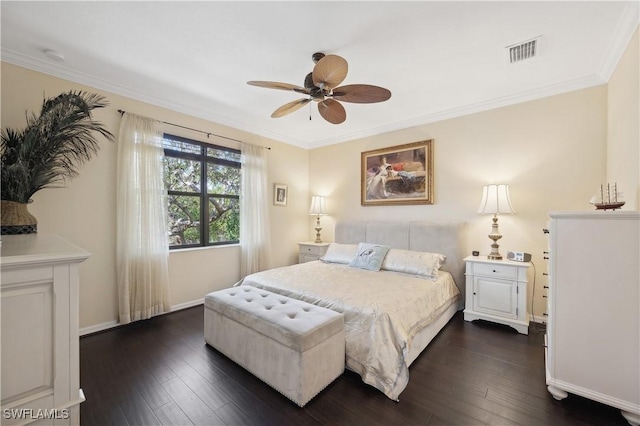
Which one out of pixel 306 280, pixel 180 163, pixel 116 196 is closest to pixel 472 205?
pixel 306 280

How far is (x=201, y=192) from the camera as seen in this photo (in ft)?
12.5

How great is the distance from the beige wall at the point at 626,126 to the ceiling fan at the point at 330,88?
6.00ft

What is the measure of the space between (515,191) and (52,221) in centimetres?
504

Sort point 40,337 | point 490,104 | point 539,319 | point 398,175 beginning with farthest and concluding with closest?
point 398,175, point 490,104, point 539,319, point 40,337

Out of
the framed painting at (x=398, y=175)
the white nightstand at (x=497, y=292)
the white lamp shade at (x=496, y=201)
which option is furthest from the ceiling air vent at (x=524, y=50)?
the white nightstand at (x=497, y=292)

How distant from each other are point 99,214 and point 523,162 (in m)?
4.87

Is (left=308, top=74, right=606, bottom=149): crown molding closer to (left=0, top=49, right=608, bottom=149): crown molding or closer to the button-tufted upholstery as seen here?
(left=0, top=49, right=608, bottom=149): crown molding

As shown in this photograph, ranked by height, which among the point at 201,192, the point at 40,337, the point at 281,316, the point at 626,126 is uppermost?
the point at 626,126

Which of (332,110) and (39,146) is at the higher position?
(332,110)

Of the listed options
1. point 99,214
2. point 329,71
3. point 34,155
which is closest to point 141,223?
point 99,214

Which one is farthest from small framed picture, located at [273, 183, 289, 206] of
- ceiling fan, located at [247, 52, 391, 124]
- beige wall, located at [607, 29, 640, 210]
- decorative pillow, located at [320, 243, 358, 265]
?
beige wall, located at [607, 29, 640, 210]

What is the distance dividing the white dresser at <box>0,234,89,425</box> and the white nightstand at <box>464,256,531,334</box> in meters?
3.44

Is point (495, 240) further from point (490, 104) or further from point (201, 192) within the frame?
point (201, 192)

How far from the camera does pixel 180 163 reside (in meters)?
3.59
